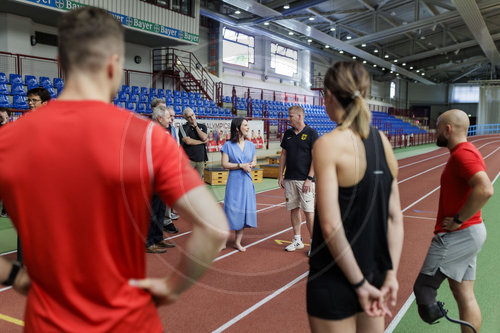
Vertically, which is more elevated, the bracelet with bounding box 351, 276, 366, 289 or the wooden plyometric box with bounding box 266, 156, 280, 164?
the bracelet with bounding box 351, 276, 366, 289

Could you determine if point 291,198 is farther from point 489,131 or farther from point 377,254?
point 489,131

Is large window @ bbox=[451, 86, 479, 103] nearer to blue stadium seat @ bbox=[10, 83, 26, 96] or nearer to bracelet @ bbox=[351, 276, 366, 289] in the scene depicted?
blue stadium seat @ bbox=[10, 83, 26, 96]

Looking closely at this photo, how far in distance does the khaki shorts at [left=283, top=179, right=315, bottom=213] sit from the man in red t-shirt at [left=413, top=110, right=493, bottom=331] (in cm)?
243

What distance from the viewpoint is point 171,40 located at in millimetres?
14836

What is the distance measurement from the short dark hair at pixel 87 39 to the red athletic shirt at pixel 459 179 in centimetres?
221

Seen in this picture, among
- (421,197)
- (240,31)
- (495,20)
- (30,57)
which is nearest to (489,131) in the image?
(495,20)

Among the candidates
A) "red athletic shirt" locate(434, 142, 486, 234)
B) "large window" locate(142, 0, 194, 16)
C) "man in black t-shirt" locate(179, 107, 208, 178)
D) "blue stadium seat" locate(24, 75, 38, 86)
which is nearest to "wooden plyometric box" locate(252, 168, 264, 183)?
"man in black t-shirt" locate(179, 107, 208, 178)

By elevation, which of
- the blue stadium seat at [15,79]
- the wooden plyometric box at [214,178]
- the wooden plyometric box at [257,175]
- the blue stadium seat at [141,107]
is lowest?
the wooden plyometric box at [257,175]

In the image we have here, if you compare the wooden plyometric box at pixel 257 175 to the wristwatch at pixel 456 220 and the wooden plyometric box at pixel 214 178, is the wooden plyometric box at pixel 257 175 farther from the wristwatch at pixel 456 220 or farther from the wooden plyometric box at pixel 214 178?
the wristwatch at pixel 456 220

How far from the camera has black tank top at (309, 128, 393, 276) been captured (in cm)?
140

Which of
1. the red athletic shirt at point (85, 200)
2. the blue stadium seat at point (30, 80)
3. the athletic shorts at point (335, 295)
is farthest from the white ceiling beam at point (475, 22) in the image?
the red athletic shirt at point (85, 200)

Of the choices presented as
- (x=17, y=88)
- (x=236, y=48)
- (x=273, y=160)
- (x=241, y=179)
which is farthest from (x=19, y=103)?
(x=236, y=48)

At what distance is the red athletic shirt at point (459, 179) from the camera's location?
2.44 m

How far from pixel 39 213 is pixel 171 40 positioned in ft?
48.8
